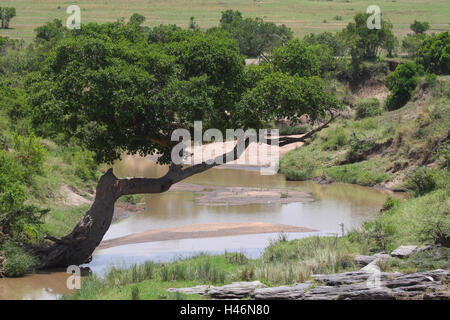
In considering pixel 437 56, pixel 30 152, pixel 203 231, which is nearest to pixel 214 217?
pixel 203 231

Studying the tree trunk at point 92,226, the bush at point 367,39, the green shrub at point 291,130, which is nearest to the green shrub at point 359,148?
the green shrub at point 291,130

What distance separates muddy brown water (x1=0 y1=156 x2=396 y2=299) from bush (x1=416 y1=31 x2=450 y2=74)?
1759cm

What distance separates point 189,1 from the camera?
341ft

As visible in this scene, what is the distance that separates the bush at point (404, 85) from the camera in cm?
4444

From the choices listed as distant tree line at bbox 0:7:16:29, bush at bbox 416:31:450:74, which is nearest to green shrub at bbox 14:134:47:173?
bush at bbox 416:31:450:74

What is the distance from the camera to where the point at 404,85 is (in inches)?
1750

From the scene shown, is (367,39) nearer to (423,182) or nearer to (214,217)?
(214,217)

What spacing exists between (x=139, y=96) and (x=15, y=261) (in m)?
5.18

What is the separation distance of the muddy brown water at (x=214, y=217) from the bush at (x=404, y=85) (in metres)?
10.7

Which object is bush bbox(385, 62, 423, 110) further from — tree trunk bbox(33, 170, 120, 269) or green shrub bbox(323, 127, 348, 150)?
tree trunk bbox(33, 170, 120, 269)

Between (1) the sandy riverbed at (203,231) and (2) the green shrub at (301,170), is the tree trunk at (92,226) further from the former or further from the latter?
(2) the green shrub at (301,170)

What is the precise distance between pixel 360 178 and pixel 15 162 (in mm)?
17532

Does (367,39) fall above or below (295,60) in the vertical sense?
above

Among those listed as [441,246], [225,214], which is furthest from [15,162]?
[441,246]
